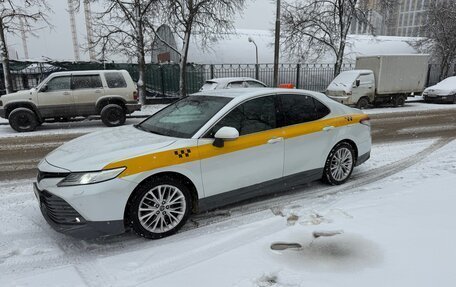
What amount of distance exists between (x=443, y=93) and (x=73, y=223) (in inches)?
816

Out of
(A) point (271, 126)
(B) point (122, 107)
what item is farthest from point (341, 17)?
(A) point (271, 126)

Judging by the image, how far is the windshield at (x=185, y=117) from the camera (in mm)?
4324

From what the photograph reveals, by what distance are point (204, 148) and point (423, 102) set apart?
20796 millimetres

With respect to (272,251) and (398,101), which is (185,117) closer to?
(272,251)

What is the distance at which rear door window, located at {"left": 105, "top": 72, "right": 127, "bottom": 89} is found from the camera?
485 inches

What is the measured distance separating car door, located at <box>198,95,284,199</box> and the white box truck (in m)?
12.7

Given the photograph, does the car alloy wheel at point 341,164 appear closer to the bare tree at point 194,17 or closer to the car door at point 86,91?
the car door at point 86,91

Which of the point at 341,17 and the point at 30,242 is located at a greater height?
the point at 341,17

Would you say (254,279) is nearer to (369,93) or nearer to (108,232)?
(108,232)

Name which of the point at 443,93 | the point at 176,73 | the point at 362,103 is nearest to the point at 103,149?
the point at 362,103

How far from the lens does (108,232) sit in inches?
143

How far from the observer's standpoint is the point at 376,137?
32.8ft

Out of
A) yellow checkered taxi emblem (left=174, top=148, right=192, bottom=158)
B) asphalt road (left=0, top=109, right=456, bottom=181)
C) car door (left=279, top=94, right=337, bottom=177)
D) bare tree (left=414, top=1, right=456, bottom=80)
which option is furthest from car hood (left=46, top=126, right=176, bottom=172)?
bare tree (left=414, top=1, right=456, bottom=80)

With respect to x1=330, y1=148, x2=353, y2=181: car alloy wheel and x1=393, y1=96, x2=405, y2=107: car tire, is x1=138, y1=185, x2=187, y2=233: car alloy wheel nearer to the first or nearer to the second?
x1=330, y1=148, x2=353, y2=181: car alloy wheel
